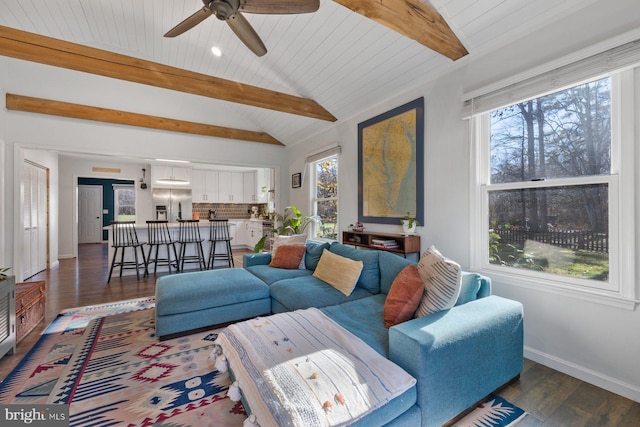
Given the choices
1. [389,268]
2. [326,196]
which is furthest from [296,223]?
[389,268]

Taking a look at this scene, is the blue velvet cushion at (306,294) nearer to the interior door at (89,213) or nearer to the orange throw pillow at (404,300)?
the orange throw pillow at (404,300)

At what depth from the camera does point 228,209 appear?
8891mm

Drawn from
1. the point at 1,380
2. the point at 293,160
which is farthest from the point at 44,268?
the point at 293,160

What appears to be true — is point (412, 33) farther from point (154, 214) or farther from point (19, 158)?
point (154, 214)

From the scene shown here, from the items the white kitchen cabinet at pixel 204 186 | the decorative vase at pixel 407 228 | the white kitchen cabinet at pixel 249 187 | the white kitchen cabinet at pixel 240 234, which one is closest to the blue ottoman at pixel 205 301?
the decorative vase at pixel 407 228

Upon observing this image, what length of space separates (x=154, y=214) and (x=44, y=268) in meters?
2.66

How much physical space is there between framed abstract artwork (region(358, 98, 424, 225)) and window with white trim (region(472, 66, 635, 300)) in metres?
0.66

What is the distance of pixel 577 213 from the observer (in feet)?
6.80

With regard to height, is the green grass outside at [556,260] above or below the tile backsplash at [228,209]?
below

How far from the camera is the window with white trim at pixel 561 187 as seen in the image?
185cm

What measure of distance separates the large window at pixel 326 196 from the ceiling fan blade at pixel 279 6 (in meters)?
2.70

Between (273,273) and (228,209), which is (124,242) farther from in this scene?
(228,209)

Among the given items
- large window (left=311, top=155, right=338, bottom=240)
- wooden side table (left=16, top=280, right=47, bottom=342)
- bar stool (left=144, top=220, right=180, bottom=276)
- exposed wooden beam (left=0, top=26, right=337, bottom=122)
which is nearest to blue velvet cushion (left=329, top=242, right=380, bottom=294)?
large window (left=311, top=155, right=338, bottom=240)

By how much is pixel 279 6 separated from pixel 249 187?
708 cm
